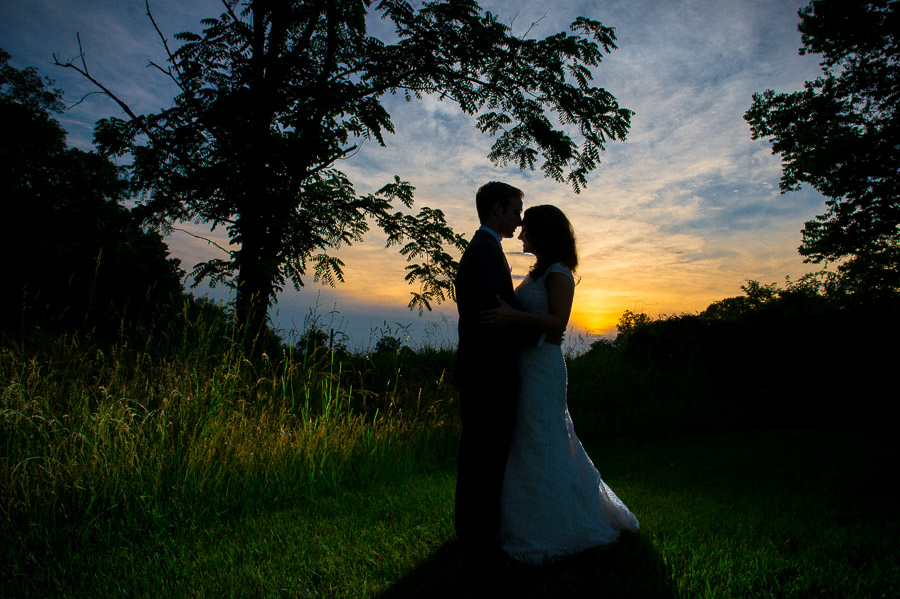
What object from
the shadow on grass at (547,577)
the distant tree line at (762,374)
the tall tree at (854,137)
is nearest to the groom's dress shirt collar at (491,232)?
the shadow on grass at (547,577)

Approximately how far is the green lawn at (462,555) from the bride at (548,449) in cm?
16

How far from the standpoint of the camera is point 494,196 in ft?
11.4

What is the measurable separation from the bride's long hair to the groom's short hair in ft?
0.67

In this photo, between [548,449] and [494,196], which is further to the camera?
[494,196]

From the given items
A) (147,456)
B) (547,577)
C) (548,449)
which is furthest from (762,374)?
(147,456)

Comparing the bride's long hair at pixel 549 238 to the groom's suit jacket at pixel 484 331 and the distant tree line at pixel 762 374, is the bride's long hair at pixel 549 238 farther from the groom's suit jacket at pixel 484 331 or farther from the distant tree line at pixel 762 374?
the distant tree line at pixel 762 374

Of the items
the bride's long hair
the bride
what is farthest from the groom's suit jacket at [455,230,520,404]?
the bride's long hair

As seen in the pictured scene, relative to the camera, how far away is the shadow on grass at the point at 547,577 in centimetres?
274

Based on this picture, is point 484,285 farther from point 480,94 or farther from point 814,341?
point 814,341

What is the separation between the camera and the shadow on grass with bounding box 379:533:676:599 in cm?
274

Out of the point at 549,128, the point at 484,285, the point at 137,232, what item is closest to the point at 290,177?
the point at 137,232

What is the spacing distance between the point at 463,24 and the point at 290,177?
3.92m

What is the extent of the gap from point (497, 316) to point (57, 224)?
65.0 feet

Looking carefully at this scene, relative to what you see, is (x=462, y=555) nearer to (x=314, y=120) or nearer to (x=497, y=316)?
(x=497, y=316)
